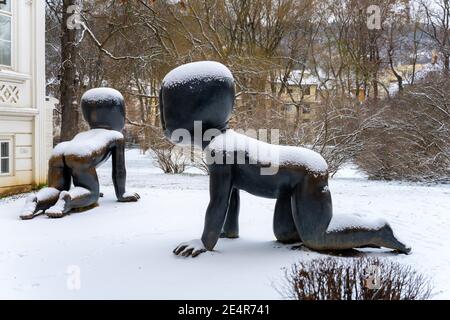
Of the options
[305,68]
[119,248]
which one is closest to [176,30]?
[305,68]

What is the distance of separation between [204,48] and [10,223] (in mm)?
16076

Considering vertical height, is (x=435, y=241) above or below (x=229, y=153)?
below

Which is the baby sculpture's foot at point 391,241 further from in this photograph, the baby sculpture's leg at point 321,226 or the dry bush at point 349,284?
the dry bush at point 349,284

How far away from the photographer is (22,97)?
34.0 ft

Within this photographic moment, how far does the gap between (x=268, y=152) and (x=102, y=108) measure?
4.43 m

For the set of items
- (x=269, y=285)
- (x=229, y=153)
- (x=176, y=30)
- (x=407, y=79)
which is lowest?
(x=269, y=285)

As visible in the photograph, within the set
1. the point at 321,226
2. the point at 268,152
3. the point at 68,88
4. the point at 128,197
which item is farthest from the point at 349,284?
the point at 68,88

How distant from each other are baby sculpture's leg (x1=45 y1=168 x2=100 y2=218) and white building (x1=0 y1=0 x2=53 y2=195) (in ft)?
10.8

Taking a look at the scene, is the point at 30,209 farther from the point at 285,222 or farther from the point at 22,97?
the point at 22,97

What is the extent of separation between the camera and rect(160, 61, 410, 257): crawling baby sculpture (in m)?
4.70

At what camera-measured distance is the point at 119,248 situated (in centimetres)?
514

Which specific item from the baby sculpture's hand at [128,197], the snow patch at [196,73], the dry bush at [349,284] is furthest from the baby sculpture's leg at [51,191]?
the dry bush at [349,284]

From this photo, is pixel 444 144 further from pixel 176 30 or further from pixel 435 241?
pixel 176 30

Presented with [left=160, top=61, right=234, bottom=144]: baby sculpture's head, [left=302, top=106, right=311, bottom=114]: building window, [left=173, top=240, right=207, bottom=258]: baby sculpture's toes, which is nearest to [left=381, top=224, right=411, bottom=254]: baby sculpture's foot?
[left=173, top=240, right=207, bottom=258]: baby sculpture's toes
